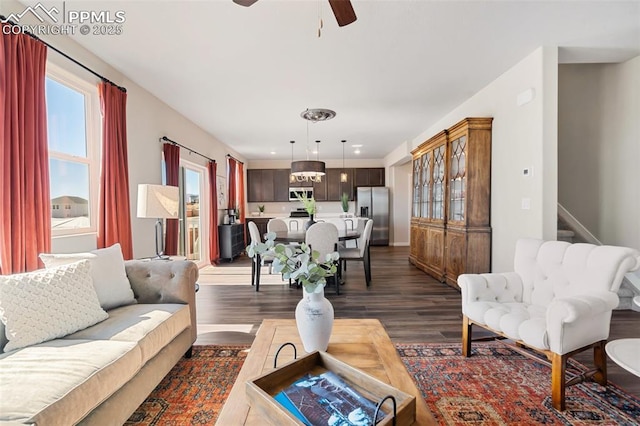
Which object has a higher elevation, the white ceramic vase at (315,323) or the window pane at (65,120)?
the window pane at (65,120)

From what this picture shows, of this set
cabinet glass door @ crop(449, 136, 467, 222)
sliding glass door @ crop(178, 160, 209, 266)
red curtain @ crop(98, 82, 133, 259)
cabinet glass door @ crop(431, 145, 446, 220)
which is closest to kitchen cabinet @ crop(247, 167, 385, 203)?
sliding glass door @ crop(178, 160, 209, 266)

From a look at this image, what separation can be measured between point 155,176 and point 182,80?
50.8 inches

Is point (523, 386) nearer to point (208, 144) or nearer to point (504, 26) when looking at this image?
point (504, 26)

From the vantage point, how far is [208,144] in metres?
5.71

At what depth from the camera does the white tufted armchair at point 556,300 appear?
1.62 metres

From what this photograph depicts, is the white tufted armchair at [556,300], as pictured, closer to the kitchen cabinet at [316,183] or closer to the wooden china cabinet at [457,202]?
the wooden china cabinet at [457,202]

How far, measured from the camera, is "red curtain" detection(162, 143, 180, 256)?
395 centimetres

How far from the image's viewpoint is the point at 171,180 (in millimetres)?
4020

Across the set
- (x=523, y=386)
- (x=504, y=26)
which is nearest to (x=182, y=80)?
(x=504, y=26)

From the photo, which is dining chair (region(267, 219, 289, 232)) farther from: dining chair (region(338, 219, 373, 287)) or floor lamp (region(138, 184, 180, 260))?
floor lamp (region(138, 184, 180, 260))

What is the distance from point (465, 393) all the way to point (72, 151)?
3.70 metres

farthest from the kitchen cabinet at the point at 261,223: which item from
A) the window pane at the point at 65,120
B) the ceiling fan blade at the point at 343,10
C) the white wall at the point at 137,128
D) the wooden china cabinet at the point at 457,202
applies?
the ceiling fan blade at the point at 343,10

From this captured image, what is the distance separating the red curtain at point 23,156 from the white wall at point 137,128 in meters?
0.34

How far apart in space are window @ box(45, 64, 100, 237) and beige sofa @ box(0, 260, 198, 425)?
980mm
